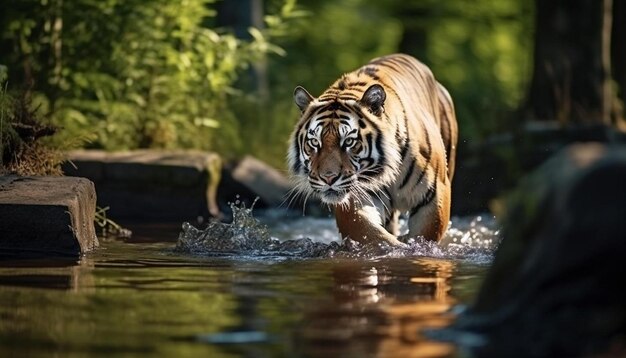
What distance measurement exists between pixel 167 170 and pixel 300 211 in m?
1.51

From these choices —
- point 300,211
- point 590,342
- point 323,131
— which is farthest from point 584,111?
point 590,342

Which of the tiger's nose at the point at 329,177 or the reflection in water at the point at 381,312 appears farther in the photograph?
the tiger's nose at the point at 329,177

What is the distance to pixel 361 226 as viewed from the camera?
9086 mm

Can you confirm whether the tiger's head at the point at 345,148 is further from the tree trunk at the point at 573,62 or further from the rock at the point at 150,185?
the tree trunk at the point at 573,62

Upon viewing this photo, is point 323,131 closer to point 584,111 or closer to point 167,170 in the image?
point 167,170

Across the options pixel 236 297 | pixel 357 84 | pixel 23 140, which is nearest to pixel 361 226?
pixel 357 84

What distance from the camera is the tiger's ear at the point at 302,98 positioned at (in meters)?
9.34

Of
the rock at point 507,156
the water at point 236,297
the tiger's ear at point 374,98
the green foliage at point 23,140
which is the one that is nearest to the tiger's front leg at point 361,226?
the water at point 236,297

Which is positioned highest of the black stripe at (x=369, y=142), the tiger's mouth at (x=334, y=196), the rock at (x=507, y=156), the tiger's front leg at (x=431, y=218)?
the black stripe at (x=369, y=142)

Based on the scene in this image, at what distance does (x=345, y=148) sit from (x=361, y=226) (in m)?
0.48

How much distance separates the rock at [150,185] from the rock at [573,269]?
7.20 metres

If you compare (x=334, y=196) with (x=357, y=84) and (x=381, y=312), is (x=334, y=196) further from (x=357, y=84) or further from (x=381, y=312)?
(x=381, y=312)

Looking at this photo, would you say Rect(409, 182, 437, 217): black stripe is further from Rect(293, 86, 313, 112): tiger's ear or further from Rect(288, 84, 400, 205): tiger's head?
Rect(293, 86, 313, 112): tiger's ear

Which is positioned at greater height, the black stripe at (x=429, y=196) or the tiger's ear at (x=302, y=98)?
the tiger's ear at (x=302, y=98)
